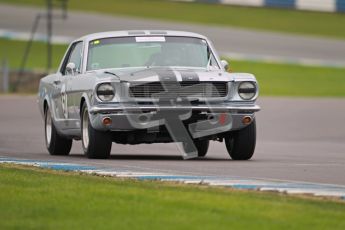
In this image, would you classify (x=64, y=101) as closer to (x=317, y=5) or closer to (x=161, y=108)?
(x=161, y=108)

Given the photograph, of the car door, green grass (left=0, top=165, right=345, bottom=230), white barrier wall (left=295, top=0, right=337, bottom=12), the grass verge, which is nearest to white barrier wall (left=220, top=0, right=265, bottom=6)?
white barrier wall (left=295, top=0, right=337, bottom=12)

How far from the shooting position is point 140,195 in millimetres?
9477

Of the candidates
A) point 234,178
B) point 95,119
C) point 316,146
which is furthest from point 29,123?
point 234,178

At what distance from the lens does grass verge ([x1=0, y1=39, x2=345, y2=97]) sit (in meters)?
33.6

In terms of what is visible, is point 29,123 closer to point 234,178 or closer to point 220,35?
point 234,178

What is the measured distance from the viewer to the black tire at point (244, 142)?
14.2m

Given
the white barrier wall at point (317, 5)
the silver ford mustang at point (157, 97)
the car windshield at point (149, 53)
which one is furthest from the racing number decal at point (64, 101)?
the white barrier wall at point (317, 5)

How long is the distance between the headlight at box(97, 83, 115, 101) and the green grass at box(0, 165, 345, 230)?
3.24 meters

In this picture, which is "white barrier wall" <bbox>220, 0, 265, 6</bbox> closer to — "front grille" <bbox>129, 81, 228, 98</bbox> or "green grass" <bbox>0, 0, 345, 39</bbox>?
"green grass" <bbox>0, 0, 345, 39</bbox>

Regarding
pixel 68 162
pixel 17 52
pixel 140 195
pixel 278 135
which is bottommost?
pixel 17 52

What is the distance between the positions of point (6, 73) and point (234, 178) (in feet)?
76.1

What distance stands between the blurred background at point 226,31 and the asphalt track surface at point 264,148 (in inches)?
229

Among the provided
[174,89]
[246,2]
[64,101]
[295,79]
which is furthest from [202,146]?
[246,2]

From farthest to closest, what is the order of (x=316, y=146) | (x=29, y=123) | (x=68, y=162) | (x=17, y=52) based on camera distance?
(x=17, y=52), (x=29, y=123), (x=316, y=146), (x=68, y=162)
